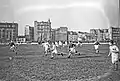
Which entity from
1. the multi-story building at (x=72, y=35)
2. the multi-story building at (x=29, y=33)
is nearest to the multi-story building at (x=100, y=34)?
the multi-story building at (x=72, y=35)

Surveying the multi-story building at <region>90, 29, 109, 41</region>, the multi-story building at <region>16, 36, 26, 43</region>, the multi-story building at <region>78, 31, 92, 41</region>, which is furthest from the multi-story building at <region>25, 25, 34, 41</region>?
the multi-story building at <region>90, 29, 109, 41</region>

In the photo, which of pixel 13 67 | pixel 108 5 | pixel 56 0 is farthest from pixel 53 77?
pixel 108 5

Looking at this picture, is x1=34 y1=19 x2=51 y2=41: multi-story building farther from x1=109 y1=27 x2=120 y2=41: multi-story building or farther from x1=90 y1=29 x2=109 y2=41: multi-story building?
x1=109 y1=27 x2=120 y2=41: multi-story building

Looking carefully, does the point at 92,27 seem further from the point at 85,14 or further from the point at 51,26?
the point at 51,26

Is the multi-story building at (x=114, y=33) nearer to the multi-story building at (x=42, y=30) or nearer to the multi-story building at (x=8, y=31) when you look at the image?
the multi-story building at (x=42, y=30)

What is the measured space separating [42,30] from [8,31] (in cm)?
39

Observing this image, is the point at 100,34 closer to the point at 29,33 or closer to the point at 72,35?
the point at 72,35

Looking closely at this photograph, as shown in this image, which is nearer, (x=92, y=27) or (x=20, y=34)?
(x=20, y=34)

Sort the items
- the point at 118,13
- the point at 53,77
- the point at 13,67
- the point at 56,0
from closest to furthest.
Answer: the point at 53,77 → the point at 13,67 → the point at 56,0 → the point at 118,13

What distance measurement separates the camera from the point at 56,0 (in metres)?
2.10

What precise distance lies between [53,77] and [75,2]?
92 cm

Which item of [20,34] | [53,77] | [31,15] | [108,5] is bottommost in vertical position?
[53,77]

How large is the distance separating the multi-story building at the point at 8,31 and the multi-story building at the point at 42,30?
0.75ft

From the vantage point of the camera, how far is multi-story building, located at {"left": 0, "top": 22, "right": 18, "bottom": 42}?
6.57ft
